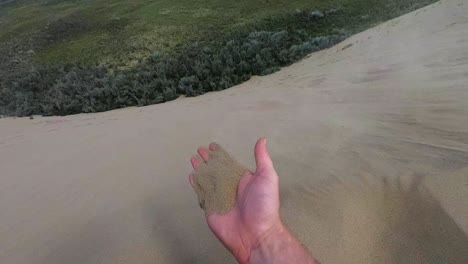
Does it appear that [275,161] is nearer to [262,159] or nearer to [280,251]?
[262,159]

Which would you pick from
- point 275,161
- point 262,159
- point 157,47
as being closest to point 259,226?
point 262,159

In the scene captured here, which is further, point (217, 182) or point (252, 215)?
point (217, 182)

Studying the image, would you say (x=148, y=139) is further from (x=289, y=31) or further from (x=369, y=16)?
(x=369, y=16)

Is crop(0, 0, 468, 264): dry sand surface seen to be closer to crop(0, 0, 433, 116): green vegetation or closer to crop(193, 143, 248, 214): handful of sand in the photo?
crop(193, 143, 248, 214): handful of sand

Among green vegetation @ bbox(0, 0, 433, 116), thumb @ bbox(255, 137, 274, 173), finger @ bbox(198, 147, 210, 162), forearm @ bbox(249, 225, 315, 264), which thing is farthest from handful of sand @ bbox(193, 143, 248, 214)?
green vegetation @ bbox(0, 0, 433, 116)

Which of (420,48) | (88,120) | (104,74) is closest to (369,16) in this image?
(420,48)

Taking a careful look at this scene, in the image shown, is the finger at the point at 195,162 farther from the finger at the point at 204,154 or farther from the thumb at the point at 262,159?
the thumb at the point at 262,159
